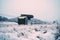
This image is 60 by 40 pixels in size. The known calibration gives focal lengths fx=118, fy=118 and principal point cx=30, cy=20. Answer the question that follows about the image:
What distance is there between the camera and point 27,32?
6.32 ft

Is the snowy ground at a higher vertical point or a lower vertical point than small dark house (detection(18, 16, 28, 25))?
lower

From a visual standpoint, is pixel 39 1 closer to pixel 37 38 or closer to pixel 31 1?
pixel 31 1

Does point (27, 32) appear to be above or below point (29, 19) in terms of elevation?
below

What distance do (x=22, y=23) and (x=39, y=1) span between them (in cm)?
48

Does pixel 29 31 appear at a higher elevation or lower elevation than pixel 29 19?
lower

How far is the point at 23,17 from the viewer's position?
1945mm

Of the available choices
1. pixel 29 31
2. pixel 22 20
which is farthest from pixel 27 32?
pixel 22 20

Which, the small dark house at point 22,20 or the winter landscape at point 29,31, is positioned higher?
the small dark house at point 22,20

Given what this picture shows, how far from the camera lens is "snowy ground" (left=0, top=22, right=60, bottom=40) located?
1.88m

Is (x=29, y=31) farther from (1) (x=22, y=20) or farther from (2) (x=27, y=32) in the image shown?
(1) (x=22, y=20)

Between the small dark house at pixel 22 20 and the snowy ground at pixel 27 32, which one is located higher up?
the small dark house at pixel 22 20

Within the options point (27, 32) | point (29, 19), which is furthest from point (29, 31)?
point (29, 19)

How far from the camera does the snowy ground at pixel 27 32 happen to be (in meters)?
1.88

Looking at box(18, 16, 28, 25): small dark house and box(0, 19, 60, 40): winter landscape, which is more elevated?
box(18, 16, 28, 25): small dark house
